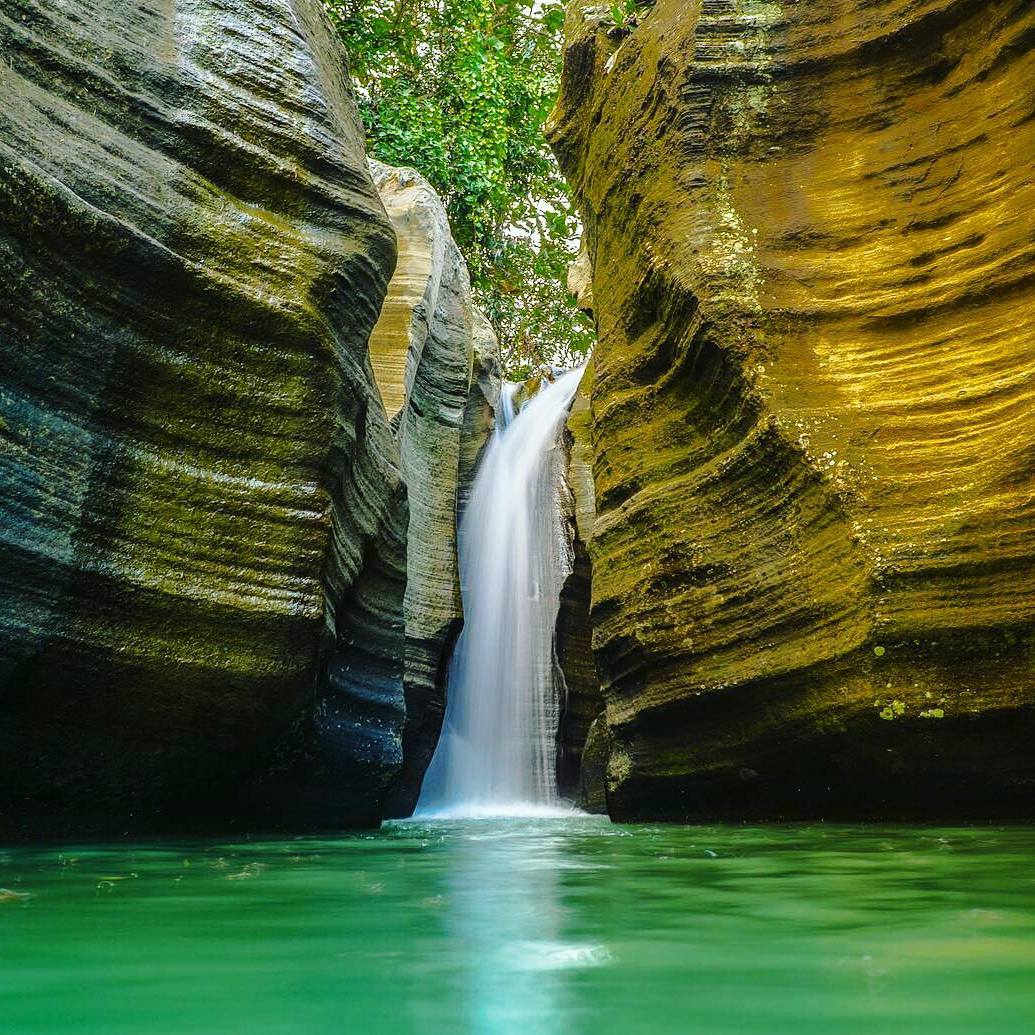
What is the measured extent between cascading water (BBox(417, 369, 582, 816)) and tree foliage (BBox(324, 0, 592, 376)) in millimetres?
4596

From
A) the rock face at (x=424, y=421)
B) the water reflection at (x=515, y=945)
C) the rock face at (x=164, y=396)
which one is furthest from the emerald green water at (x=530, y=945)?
the rock face at (x=424, y=421)

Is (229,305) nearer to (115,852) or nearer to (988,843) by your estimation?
(115,852)

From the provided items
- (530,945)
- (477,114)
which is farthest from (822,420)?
(477,114)

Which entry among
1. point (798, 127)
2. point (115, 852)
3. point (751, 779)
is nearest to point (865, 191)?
point (798, 127)

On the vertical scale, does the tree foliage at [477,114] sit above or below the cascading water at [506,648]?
above

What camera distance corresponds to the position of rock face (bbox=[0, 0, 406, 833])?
4.34 m

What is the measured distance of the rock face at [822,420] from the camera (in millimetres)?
4969

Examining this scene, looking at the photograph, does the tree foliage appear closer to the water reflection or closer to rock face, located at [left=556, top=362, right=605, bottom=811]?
rock face, located at [left=556, top=362, right=605, bottom=811]

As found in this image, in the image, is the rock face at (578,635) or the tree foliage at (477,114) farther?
the tree foliage at (477,114)

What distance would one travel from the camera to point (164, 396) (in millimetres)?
4848

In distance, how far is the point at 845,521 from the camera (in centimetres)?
532

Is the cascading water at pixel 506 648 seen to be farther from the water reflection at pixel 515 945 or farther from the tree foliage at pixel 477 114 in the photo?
the water reflection at pixel 515 945

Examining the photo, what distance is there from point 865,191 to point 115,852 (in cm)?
554

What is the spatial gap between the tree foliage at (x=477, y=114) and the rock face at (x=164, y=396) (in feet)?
35.2
